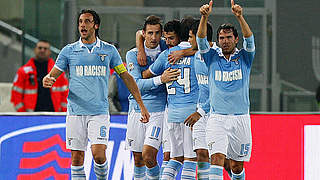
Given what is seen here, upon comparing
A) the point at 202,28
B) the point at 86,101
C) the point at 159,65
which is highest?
the point at 202,28

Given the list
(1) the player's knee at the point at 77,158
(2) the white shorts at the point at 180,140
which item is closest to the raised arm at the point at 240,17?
(2) the white shorts at the point at 180,140

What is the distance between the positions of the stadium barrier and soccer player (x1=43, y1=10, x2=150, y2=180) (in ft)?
4.65

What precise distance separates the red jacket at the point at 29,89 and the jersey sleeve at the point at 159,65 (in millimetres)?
1959

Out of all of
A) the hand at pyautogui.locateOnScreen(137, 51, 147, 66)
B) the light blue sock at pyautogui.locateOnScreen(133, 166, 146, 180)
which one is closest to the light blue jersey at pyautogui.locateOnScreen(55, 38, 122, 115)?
the hand at pyautogui.locateOnScreen(137, 51, 147, 66)

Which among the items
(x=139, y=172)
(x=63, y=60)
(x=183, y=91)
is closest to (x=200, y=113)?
(x=183, y=91)

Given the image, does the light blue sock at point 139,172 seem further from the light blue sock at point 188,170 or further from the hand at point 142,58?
the hand at point 142,58

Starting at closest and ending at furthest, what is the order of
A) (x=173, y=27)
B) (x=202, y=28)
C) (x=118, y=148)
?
(x=202, y=28) < (x=173, y=27) < (x=118, y=148)

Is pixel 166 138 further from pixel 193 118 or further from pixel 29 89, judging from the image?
pixel 29 89

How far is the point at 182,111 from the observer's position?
8289 millimetres

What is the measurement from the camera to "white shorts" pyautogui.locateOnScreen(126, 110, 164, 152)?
27.9ft

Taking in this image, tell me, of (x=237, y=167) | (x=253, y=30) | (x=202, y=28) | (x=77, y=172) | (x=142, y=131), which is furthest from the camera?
(x=253, y=30)

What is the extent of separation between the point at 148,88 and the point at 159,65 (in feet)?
0.88

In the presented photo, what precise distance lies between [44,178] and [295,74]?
326cm

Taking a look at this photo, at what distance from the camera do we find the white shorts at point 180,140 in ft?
27.2
